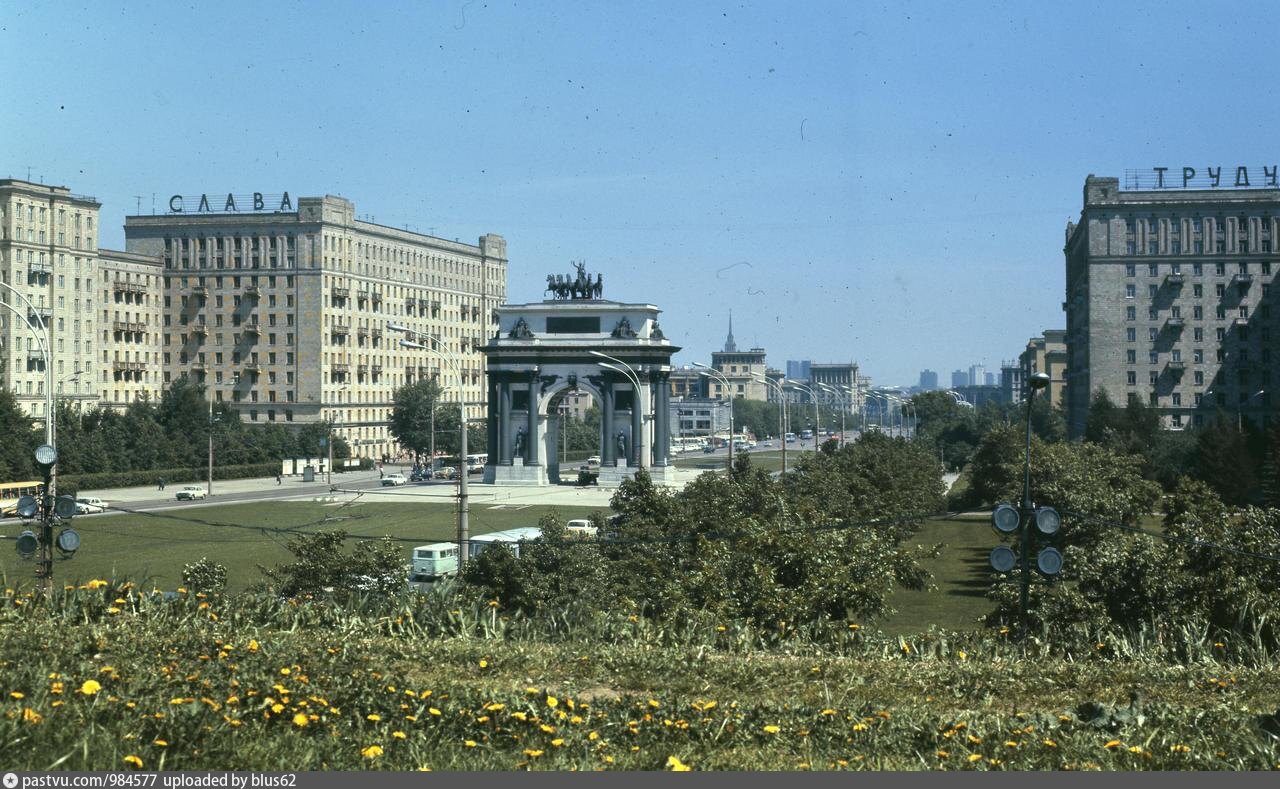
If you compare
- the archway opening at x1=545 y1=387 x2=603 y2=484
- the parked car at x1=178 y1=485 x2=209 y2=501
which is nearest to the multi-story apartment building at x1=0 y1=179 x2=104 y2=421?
the parked car at x1=178 y1=485 x2=209 y2=501

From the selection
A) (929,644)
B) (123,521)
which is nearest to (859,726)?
(929,644)

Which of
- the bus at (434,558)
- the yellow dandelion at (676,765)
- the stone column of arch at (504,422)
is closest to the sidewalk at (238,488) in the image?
the stone column of arch at (504,422)

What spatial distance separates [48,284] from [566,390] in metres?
44.9

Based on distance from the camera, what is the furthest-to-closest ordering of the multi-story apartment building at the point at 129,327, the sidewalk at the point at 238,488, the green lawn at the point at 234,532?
the multi-story apartment building at the point at 129,327 → the sidewalk at the point at 238,488 → the green lawn at the point at 234,532

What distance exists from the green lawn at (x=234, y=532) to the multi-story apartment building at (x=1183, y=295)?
52275 mm

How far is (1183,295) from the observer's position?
10475 cm

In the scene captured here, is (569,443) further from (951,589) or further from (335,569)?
(335,569)

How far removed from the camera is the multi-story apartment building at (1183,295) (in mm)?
103625

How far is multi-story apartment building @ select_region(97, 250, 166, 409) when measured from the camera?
127m

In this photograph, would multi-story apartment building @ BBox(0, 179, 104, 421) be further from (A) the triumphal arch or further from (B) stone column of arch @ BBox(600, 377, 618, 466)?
(B) stone column of arch @ BBox(600, 377, 618, 466)

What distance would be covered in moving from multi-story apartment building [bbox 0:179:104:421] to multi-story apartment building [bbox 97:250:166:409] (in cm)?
500

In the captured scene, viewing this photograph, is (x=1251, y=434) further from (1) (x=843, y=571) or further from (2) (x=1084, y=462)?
(1) (x=843, y=571)

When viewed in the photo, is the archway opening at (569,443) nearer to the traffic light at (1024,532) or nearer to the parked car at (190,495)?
the parked car at (190,495)

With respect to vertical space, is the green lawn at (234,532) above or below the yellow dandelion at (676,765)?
A: below
